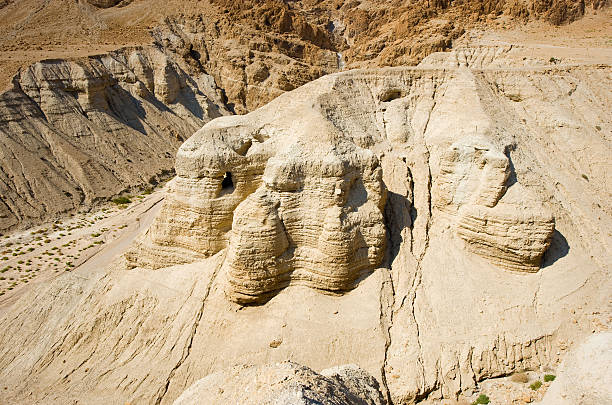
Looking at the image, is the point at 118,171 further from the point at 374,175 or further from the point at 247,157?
the point at 374,175

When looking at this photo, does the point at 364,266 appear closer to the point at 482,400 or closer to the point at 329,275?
the point at 329,275

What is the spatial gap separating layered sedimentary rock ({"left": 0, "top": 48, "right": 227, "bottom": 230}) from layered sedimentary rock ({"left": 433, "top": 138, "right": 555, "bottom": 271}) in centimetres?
2872

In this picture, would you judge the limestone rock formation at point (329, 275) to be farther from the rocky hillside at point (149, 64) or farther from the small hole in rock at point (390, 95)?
the rocky hillside at point (149, 64)

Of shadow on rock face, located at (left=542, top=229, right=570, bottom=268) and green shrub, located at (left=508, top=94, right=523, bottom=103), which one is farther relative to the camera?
green shrub, located at (left=508, top=94, right=523, bottom=103)

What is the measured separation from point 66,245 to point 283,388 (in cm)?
2445

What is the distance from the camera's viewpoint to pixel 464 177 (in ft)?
48.9

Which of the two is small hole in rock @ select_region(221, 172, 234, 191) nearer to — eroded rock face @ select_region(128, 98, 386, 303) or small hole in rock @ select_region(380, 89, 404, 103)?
eroded rock face @ select_region(128, 98, 386, 303)

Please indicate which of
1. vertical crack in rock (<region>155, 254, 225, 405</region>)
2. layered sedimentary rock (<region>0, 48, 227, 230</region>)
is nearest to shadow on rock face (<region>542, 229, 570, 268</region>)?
vertical crack in rock (<region>155, 254, 225, 405</region>)

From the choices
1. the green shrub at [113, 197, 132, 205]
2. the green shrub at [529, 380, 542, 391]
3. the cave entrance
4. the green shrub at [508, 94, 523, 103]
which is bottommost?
the green shrub at [529, 380, 542, 391]

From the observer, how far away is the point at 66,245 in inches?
1037

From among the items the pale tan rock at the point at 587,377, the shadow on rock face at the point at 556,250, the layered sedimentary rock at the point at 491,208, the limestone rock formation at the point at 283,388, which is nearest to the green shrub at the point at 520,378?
the layered sedimentary rock at the point at 491,208

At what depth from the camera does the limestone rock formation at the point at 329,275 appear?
12625 millimetres

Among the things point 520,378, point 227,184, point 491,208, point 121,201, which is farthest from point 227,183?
point 121,201

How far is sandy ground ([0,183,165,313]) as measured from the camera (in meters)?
22.7
